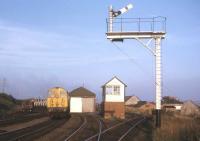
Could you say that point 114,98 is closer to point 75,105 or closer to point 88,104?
point 75,105

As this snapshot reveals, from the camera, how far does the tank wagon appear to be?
46312 millimetres

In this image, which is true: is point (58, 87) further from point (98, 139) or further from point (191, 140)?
point (191, 140)

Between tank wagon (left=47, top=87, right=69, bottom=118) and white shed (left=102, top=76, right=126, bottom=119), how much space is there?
6695mm

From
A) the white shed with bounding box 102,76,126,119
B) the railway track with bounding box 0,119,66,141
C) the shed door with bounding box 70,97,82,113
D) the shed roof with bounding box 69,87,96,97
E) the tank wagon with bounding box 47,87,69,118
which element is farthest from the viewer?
the shed roof with bounding box 69,87,96,97

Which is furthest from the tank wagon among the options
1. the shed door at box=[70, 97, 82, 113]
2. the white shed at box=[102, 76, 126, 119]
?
the shed door at box=[70, 97, 82, 113]

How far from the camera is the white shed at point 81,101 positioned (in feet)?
249

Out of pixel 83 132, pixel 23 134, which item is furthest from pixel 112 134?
pixel 23 134

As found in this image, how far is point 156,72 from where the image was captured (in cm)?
3002

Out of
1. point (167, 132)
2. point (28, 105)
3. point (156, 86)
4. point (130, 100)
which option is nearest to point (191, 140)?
point (167, 132)

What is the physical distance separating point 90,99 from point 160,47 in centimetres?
4763

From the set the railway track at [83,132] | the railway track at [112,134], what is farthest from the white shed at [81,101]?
the railway track at [112,134]

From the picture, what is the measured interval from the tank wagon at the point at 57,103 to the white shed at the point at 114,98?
6.70 m

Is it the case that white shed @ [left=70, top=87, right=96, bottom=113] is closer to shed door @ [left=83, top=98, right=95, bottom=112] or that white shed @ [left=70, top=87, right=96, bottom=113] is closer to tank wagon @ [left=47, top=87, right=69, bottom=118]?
shed door @ [left=83, top=98, right=95, bottom=112]

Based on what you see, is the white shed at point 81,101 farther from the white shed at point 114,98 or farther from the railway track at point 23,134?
the railway track at point 23,134
